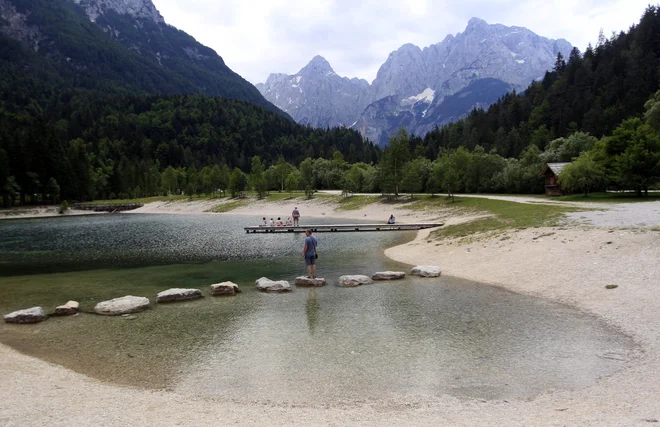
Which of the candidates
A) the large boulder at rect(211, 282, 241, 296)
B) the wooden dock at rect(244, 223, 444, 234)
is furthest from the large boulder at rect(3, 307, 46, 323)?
the wooden dock at rect(244, 223, 444, 234)

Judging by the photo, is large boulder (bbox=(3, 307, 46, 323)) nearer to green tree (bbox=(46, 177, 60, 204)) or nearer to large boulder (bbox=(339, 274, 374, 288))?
large boulder (bbox=(339, 274, 374, 288))

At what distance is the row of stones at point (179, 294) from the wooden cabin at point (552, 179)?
60.7m

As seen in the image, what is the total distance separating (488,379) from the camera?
11805 mm

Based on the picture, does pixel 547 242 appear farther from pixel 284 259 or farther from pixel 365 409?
pixel 365 409

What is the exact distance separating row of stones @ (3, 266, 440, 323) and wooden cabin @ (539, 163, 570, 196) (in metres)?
60.7

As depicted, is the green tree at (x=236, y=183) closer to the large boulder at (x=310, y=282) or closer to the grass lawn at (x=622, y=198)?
A: the grass lawn at (x=622, y=198)

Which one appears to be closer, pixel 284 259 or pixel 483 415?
pixel 483 415

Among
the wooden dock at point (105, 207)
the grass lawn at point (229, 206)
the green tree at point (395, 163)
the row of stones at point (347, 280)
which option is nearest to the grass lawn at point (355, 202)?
the green tree at point (395, 163)

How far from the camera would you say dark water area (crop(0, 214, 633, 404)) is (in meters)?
11.8

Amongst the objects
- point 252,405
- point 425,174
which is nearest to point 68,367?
point 252,405

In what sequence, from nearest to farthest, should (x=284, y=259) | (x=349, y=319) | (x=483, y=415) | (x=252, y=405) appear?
(x=483, y=415) < (x=252, y=405) < (x=349, y=319) < (x=284, y=259)

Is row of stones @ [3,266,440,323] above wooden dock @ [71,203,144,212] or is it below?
below

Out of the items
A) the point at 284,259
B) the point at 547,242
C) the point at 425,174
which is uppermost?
the point at 425,174

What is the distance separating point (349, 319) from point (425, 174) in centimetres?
9625
